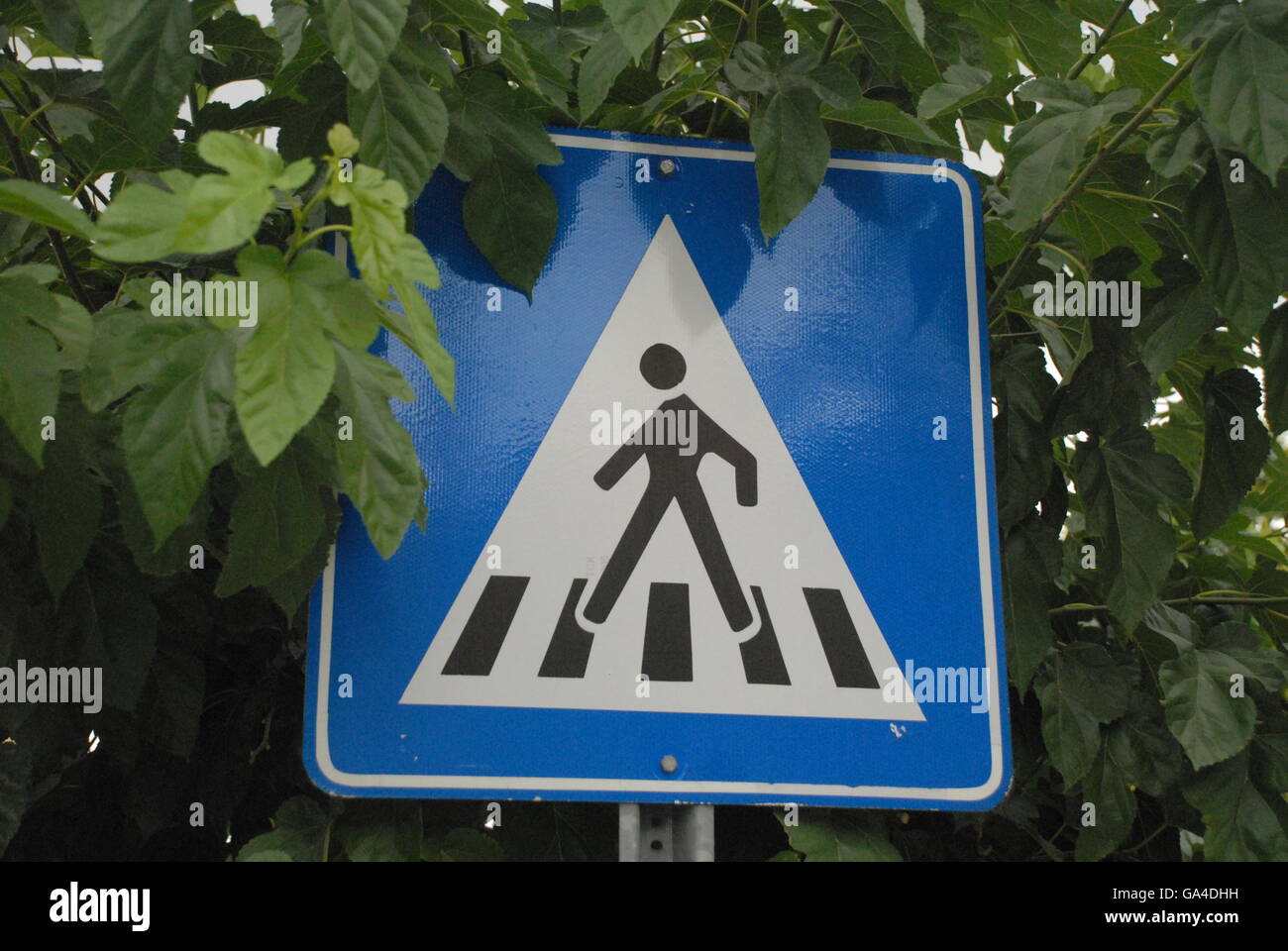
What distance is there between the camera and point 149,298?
1026 millimetres

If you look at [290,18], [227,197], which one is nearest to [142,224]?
[227,197]

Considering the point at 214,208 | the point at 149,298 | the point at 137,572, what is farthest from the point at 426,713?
the point at 214,208

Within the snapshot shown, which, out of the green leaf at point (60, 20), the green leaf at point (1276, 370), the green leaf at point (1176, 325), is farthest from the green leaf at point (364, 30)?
the green leaf at point (1276, 370)

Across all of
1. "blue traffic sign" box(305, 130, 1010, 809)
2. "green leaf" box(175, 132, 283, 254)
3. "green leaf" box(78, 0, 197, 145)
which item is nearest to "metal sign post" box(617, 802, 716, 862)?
"blue traffic sign" box(305, 130, 1010, 809)

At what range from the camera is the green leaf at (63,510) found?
1.04 metres

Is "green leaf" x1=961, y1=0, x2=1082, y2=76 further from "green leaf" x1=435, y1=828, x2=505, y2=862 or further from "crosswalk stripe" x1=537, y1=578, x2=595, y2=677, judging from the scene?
"green leaf" x1=435, y1=828, x2=505, y2=862

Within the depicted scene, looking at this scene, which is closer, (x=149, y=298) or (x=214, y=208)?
(x=214, y=208)

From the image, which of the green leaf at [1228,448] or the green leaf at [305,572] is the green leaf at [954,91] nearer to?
the green leaf at [1228,448]

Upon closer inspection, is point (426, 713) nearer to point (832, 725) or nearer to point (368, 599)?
point (368, 599)

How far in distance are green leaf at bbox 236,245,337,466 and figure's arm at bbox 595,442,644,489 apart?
477 mm

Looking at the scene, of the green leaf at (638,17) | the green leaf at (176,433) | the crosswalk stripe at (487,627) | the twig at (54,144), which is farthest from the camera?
the twig at (54,144)

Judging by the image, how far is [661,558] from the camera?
4.11 feet

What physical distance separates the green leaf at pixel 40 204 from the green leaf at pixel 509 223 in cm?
49

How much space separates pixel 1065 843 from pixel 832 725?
0.79 m
